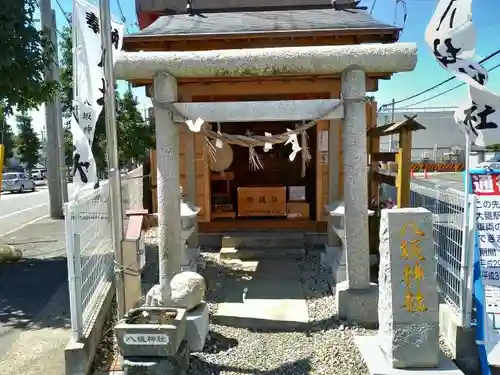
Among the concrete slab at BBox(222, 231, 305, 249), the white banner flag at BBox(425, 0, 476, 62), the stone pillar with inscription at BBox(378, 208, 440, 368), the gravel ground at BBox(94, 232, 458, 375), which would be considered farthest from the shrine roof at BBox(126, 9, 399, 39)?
the gravel ground at BBox(94, 232, 458, 375)

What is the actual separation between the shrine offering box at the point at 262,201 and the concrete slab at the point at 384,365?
561 centimetres

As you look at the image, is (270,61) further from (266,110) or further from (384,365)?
(384,365)

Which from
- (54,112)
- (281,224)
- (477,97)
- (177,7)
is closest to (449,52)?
(477,97)

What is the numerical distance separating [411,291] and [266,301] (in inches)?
103

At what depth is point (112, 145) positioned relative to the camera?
459 centimetres

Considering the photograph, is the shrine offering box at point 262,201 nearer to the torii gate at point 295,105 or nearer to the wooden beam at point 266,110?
the torii gate at point 295,105

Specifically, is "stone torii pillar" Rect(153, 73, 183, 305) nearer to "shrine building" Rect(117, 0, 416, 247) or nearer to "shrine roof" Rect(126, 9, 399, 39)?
"shrine building" Rect(117, 0, 416, 247)

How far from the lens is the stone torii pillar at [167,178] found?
16.5 feet

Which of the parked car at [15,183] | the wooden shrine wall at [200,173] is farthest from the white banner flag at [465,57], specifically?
the parked car at [15,183]

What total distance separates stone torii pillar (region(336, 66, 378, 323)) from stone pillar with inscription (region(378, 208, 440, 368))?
3.94 ft

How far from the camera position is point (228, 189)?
1084 cm

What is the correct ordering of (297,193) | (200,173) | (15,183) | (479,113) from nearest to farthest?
1. (479,113)
2. (200,173)
3. (297,193)
4. (15,183)

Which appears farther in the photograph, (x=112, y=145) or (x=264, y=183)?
(x=264, y=183)

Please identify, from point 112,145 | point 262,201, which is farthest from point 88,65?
point 262,201
